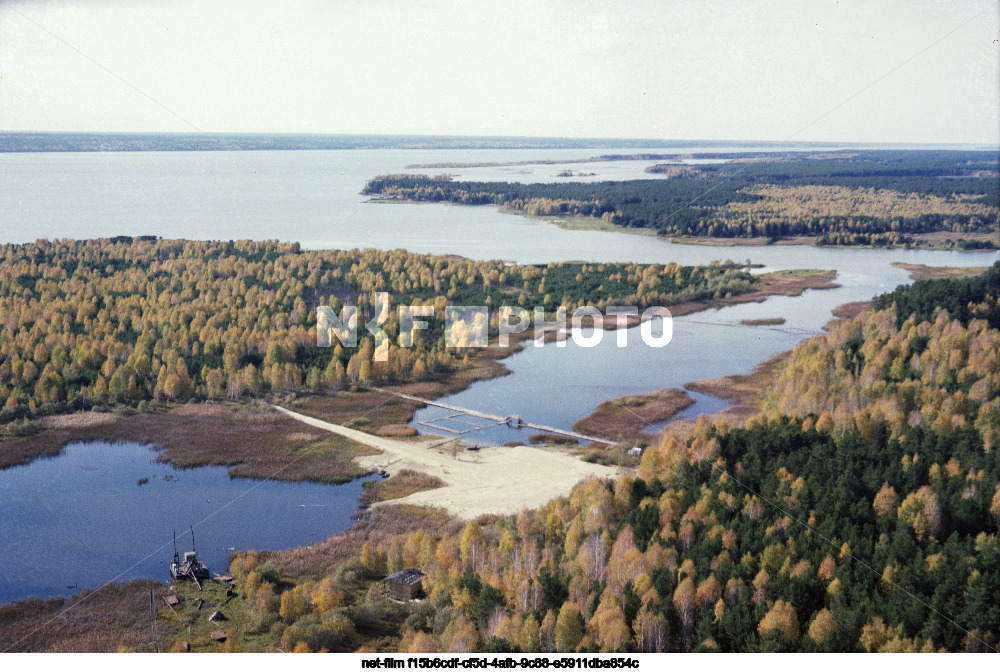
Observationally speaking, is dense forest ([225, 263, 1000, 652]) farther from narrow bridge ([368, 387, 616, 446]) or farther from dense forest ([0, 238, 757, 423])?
dense forest ([0, 238, 757, 423])

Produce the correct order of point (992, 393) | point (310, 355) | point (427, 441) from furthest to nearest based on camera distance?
point (310, 355) → point (427, 441) → point (992, 393)

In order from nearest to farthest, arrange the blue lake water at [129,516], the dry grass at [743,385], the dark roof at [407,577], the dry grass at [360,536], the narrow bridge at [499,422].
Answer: the dark roof at [407,577], the dry grass at [360,536], the blue lake water at [129,516], the narrow bridge at [499,422], the dry grass at [743,385]

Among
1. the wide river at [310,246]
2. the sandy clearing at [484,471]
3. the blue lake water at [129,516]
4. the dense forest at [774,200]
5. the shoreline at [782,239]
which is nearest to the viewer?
the blue lake water at [129,516]

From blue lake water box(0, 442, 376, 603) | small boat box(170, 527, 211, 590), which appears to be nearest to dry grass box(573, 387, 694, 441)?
blue lake water box(0, 442, 376, 603)

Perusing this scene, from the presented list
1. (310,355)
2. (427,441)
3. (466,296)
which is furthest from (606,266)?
(427,441)

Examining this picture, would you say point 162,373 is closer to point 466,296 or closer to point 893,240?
point 466,296

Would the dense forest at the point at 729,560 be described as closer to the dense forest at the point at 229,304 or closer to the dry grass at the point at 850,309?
the dense forest at the point at 229,304

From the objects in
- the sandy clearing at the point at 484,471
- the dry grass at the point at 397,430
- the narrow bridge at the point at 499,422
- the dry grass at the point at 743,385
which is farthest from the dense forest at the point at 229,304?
the dry grass at the point at 743,385
